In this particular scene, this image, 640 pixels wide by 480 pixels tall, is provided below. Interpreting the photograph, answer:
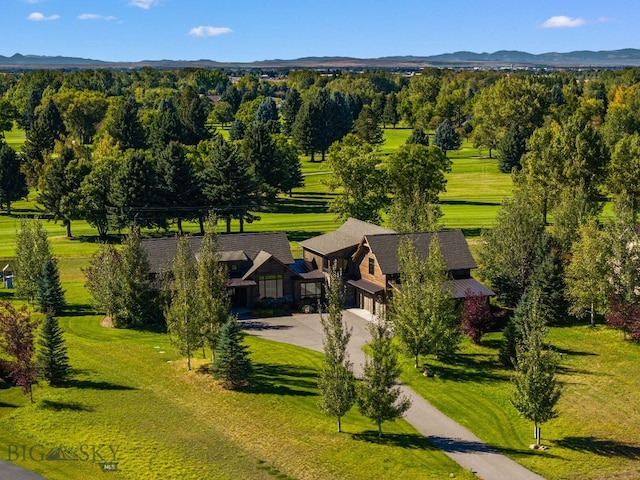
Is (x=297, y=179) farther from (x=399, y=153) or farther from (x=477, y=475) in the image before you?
(x=477, y=475)

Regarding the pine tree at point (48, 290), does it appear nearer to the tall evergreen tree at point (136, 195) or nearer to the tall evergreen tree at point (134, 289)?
the tall evergreen tree at point (134, 289)

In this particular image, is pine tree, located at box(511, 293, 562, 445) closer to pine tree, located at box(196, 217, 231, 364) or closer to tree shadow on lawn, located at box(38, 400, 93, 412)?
pine tree, located at box(196, 217, 231, 364)

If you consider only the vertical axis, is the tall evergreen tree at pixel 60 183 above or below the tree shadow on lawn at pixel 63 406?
above

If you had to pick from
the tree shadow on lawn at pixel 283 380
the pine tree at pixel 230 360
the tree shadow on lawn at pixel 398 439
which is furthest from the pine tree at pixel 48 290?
the tree shadow on lawn at pixel 398 439

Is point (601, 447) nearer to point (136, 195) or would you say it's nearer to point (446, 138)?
point (136, 195)

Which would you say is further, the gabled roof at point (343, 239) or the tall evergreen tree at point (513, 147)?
the tall evergreen tree at point (513, 147)

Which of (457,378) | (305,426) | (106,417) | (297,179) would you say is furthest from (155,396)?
(297,179)
